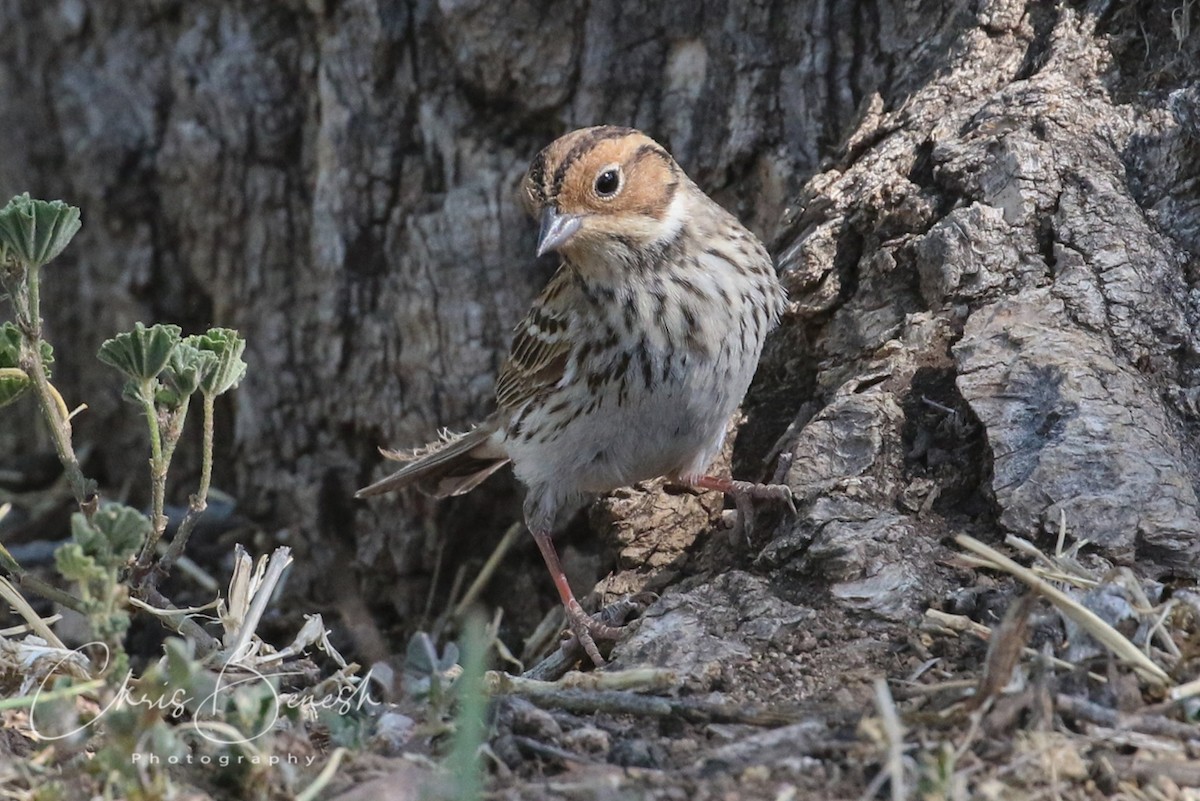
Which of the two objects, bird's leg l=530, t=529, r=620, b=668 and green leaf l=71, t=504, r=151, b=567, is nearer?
green leaf l=71, t=504, r=151, b=567

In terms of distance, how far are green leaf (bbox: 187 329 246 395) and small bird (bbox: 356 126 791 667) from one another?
1.02 meters

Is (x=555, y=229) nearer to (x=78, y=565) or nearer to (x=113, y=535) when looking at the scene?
(x=113, y=535)

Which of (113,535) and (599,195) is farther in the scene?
(599,195)

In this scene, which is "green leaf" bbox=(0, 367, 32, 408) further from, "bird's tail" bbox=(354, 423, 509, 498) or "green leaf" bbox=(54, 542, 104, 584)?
"bird's tail" bbox=(354, 423, 509, 498)

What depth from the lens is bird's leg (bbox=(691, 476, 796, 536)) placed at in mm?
4082

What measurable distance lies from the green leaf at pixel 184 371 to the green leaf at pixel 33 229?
14.6 inches

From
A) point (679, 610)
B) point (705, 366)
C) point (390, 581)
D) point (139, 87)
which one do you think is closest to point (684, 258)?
point (705, 366)

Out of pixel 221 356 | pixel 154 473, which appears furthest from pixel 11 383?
pixel 221 356

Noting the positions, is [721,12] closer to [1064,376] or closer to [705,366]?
[705,366]

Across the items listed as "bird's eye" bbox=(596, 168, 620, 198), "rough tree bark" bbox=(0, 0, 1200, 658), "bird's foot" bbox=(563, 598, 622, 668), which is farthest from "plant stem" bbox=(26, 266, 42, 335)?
"rough tree bark" bbox=(0, 0, 1200, 658)

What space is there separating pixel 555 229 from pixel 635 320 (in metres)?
0.38

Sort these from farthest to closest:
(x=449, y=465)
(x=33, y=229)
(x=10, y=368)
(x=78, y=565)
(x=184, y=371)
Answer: (x=449, y=465) < (x=10, y=368) < (x=184, y=371) < (x=33, y=229) < (x=78, y=565)

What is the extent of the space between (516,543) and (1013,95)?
2715 mm

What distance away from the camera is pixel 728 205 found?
5.35 m
